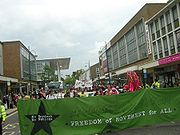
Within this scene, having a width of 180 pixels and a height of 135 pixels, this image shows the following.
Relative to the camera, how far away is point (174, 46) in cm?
4366

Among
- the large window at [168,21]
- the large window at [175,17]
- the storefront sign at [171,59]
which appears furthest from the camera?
the large window at [168,21]

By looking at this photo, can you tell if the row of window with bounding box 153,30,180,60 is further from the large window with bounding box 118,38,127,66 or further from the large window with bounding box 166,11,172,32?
the large window with bounding box 118,38,127,66

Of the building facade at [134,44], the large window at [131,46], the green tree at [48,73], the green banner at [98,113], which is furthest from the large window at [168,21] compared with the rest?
the green tree at [48,73]

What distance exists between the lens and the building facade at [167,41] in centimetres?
4159

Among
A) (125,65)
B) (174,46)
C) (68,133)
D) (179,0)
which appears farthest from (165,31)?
(68,133)

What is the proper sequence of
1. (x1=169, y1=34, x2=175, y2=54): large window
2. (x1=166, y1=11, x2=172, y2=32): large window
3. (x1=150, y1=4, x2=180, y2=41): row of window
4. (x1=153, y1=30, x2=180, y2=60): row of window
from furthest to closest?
(x1=166, y1=11, x2=172, y2=32): large window
(x1=169, y1=34, x2=175, y2=54): large window
(x1=153, y1=30, x2=180, y2=60): row of window
(x1=150, y1=4, x2=180, y2=41): row of window

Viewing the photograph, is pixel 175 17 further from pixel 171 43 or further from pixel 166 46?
pixel 166 46

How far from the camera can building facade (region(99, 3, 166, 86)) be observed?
2164 inches

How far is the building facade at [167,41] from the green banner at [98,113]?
2291 centimetres

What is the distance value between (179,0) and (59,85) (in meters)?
39.8

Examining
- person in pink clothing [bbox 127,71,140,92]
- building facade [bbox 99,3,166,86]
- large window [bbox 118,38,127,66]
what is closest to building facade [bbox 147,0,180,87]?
building facade [bbox 99,3,166,86]

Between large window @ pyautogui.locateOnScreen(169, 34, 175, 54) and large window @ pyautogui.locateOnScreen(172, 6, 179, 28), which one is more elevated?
large window @ pyautogui.locateOnScreen(172, 6, 179, 28)

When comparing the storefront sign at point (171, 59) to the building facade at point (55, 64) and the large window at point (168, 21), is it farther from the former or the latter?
the building facade at point (55, 64)

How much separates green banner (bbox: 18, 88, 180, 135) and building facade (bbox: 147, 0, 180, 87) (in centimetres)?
2291
